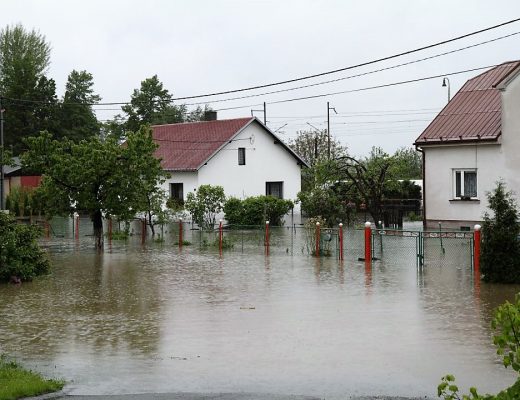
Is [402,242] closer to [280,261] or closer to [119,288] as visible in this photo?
[280,261]

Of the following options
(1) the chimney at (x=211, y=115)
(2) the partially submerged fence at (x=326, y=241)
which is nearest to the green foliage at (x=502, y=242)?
(2) the partially submerged fence at (x=326, y=241)

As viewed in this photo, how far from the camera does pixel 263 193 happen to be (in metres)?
50.7

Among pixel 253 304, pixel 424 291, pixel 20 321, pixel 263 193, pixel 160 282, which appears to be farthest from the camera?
pixel 263 193

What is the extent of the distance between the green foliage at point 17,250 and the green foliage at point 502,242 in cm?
1192

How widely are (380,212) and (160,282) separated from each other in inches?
741

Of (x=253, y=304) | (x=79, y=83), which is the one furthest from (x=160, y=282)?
(x=79, y=83)

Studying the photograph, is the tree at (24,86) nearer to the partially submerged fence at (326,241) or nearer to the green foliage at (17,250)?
the partially submerged fence at (326,241)

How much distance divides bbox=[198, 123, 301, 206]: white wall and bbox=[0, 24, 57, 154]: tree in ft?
97.4

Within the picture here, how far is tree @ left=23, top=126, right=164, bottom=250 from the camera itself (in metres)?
30.2

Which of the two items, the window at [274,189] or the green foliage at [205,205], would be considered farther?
the window at [274,189]

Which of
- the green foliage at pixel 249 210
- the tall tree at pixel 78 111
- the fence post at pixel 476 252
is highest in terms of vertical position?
the tall tree at pixel 78 111

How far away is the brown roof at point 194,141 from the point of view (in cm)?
4841

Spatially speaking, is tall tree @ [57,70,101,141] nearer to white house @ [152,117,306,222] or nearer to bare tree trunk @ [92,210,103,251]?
white house @ [152,117,306,222]

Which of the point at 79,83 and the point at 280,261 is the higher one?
the point at 79,83
